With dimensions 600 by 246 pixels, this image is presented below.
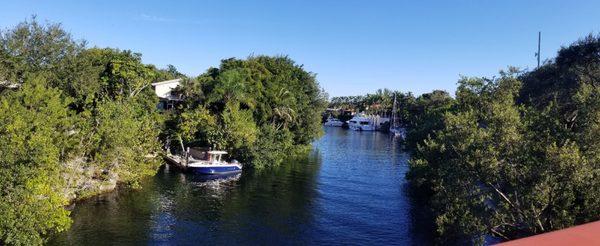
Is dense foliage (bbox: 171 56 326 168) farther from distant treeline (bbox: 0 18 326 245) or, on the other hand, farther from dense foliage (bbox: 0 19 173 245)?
dense foliage (bbox: 0 19 173 245)

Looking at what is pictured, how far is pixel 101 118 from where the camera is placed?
103ft

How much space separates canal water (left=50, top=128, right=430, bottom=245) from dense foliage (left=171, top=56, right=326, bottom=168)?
15.1 ft

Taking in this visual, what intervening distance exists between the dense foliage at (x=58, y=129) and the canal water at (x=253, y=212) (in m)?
2.33

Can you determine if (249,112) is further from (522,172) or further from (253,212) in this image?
(522,172)

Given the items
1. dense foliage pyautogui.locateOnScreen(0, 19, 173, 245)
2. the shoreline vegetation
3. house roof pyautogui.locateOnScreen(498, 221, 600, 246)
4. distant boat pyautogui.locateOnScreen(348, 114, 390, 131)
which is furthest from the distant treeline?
distant boat pyautogui.locateOnScreen(348, 114, 390, 131)

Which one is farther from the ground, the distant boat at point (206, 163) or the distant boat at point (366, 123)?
the distant boat at point (366, 123)

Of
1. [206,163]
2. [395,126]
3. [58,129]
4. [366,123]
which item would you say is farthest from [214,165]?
[366,123]

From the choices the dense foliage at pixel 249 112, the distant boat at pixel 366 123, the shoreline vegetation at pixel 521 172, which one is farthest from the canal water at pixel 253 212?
the distant boat at pixel 366 123

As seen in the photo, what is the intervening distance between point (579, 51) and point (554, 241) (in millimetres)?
39638

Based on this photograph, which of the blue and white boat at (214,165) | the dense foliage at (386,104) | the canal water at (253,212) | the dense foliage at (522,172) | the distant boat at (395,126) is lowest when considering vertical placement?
the canal water at (253,212)

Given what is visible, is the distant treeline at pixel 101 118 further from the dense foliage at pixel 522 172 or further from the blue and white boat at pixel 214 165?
the dense foliage at pixel 522 172

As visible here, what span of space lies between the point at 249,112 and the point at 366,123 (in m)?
87.0

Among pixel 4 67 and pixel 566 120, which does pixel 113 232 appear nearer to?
pixel 4 67

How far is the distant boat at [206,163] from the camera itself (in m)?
44.2
